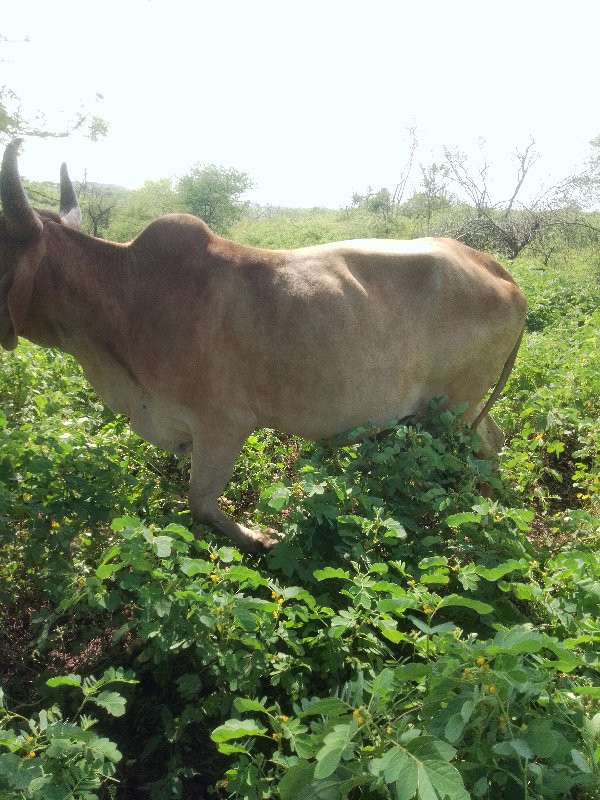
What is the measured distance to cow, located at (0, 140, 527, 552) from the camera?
3.02 meters

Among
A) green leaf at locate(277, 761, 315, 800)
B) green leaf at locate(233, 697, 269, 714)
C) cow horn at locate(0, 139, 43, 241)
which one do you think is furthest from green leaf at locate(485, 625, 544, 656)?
cow horn at locate(0, 139, 43, 241)

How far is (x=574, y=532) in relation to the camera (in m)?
2.95

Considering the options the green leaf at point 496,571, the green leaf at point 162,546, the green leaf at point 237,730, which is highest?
the green leaf at point 496,571

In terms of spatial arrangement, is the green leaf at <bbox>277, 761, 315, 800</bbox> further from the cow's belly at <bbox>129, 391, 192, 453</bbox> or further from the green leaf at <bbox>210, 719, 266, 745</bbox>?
the cow's belly at <bbox>129, 391, 192, 453</bbox>

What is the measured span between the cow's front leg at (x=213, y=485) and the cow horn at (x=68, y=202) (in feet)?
4.70

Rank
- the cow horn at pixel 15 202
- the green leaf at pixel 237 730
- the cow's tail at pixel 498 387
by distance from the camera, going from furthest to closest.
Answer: the cow's tail at pixel 498 387 < the cow horn at pixel 15 202 < the green leaf at pixel 237 730

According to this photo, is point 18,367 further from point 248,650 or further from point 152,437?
point 248,650

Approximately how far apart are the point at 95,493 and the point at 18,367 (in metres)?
1.89

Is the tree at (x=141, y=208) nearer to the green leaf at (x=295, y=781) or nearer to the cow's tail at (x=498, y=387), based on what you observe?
the cow's tail at (x=498, y=387)

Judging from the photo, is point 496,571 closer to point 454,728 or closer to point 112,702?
point 454,728

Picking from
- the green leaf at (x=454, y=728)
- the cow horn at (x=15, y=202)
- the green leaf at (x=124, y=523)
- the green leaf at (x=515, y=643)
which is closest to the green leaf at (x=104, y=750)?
the green leaf at (x=124, y=523)

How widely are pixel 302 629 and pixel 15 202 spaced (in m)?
2.15

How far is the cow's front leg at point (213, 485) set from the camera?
303cm

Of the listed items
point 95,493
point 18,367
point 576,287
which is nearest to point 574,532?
point 95,493
